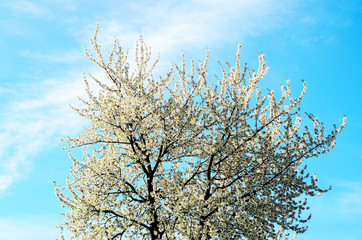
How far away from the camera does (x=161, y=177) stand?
15.9 m

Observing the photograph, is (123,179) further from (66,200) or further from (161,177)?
(66,200)

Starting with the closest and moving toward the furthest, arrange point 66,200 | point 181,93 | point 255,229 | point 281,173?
point 255,229 → point 281,173 → point 66,200 → point 181,93

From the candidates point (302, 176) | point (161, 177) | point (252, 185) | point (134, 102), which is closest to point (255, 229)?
point (252, 185)

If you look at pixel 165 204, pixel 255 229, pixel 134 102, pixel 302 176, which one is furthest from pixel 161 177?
pixel 302 176

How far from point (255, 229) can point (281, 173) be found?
7.62 feet

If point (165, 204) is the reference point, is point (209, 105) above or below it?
above

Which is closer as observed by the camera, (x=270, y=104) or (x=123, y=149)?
(x=270, y=104)

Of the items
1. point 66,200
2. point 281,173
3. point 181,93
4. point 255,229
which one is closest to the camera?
point 255,229

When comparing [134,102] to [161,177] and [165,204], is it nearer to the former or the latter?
[161,177]

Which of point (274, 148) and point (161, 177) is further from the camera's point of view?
point (161, 177)

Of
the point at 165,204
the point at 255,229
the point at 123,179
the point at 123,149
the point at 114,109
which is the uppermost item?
the point at 114,109

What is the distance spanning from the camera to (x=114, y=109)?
1633 cm

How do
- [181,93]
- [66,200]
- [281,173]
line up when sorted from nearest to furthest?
1. [281,173]
2. [66,200]
3. [181,93]

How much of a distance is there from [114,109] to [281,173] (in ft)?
24.6
